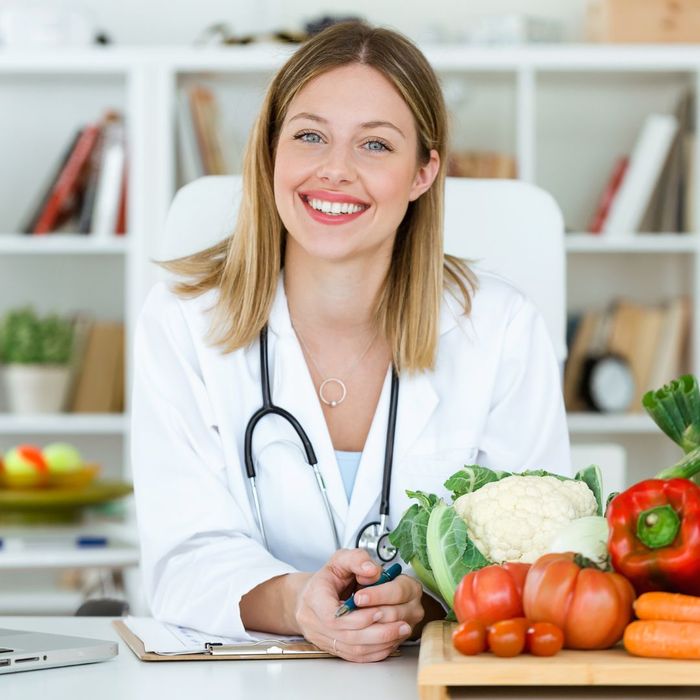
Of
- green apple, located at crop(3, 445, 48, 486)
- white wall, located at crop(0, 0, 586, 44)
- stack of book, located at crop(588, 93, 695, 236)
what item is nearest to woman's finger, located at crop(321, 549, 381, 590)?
green apple, located at crop(3, 445, 48, 486)

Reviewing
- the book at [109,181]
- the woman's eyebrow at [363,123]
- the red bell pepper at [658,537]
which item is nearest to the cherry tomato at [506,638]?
the red bell pepper at [658,537]

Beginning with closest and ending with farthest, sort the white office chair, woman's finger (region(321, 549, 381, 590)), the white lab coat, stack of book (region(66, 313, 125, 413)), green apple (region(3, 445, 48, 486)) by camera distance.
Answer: woman's finger (region(321, 549, 381, 590))
the white lab coat
the white office chair
green apple (region(3, 445, 48, 486))
stack of book (region(66, 313, 125, 413))

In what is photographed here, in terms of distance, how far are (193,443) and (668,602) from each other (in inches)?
29.4

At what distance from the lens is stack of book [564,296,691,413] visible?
11.3 feet

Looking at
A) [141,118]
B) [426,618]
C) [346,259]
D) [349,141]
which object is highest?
[141,118]

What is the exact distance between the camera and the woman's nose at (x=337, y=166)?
161 centimetres

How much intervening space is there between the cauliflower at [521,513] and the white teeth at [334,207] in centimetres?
56

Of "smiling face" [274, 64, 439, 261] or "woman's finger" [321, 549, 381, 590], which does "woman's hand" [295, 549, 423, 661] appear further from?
"smiling face" [274, 64, 439, 261]

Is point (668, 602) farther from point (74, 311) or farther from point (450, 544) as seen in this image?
point (74, 311)

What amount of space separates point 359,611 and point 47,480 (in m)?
1.49

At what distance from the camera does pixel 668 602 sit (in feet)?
3.08

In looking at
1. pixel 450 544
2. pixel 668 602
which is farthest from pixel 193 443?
pixel 668 602

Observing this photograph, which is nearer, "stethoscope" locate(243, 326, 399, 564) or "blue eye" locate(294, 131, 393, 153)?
"stethoscope" locate(243, 326, 399, 564)

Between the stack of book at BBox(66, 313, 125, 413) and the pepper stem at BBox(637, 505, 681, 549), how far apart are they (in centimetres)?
263
